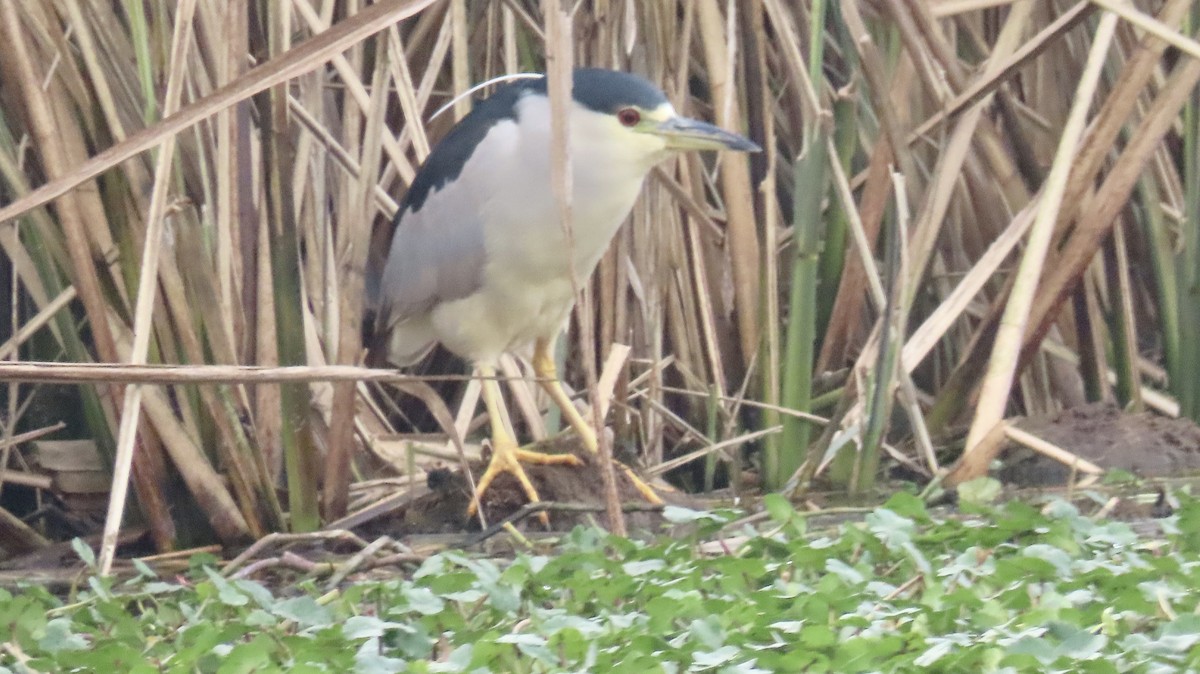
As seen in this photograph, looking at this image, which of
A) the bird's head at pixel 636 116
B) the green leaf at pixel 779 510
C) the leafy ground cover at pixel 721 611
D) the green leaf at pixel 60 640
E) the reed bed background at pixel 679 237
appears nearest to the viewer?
the leafy ground cover at pixel 721 611

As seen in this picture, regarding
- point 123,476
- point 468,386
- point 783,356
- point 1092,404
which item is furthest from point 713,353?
point 123,476

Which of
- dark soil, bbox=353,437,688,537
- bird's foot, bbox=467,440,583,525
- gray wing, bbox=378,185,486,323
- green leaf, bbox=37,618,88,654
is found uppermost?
gray wing, bbox=378,185,486,323

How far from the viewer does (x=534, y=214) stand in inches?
136

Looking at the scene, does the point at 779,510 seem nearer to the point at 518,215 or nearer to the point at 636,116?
the point at 636,116

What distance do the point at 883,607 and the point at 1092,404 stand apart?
1.75 metres

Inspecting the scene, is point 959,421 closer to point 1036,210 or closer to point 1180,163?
point 1036,210

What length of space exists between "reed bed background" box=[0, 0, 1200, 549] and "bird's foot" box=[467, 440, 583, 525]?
0.50ft

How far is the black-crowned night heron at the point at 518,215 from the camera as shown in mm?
3293

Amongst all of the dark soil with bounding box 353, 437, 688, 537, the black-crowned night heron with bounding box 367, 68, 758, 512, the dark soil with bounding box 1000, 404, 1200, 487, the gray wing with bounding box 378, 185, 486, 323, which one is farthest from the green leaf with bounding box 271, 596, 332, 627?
the dark soil with bounding box 1000, 404, 1200, 487

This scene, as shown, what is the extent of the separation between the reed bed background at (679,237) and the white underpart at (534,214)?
→ 124 millimetres

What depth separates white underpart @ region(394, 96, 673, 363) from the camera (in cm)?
337

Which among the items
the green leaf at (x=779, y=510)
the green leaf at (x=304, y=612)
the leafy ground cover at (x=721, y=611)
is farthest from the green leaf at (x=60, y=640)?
the green leaf at (x=779, y=510)

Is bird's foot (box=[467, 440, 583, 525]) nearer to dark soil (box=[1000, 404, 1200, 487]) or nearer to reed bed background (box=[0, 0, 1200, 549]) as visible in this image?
reed bed background (box=[0, 0, 1200, 549])

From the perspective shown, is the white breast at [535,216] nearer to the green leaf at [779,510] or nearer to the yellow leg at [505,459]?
the yellow leg at [505,459]
